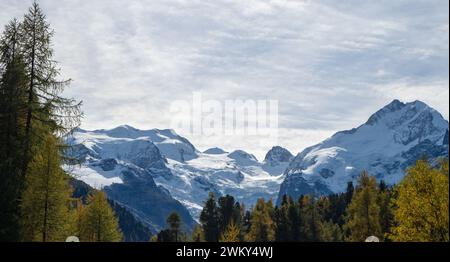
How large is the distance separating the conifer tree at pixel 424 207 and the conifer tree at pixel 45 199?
2349 centimetres

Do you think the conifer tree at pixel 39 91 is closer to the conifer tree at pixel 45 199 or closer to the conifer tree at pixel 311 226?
the conifer tree at pixel 45 199

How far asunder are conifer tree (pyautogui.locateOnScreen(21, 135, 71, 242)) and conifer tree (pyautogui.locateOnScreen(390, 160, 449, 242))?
77.1 feet

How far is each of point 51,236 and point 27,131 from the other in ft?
24.3

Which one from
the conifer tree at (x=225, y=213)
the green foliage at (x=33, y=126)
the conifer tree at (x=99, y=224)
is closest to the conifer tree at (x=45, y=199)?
the green foliage at (x=33, y=126)

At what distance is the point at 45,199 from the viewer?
40.0 metres

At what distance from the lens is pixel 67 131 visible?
4275 cm

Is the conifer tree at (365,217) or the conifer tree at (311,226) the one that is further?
the conifer tree at (311,226)

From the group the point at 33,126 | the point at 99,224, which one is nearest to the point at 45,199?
the point at 33,126

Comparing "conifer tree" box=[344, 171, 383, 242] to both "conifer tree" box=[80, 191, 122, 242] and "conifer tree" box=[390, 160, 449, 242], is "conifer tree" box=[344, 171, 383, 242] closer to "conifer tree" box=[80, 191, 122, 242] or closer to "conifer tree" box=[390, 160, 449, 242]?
"conifer tree" box=[390, 160, 449, 242]

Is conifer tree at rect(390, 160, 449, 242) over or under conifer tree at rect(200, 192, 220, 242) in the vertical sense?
under

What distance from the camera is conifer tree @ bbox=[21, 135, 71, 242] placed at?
39.8 metres

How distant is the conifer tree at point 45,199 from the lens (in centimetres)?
3981

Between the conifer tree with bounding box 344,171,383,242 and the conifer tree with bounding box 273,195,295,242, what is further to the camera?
the conifer tree with bounding box 273,195,295,242

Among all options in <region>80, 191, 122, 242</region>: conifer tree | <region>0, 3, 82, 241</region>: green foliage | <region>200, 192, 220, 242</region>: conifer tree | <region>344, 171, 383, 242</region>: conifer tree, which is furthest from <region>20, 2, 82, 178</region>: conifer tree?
<region>200, 192, 220, 242</region>: conifer tree
